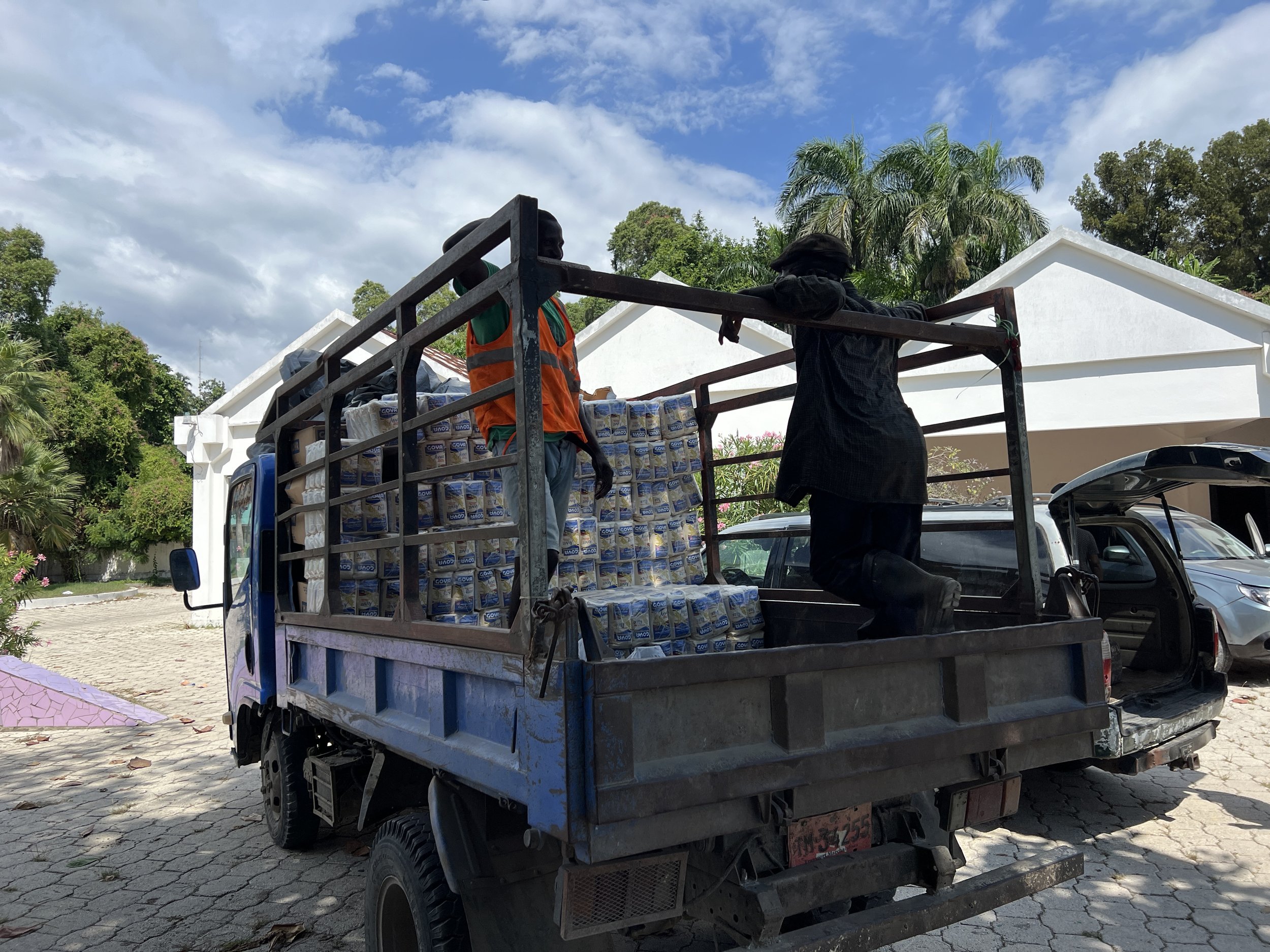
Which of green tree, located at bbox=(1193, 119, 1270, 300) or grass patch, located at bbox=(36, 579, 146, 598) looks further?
green tree, located at bbox=(1193, 119, 1270, 300)

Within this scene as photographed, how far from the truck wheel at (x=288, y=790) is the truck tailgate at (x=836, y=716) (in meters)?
3.11

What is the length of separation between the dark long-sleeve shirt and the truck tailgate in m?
0.71

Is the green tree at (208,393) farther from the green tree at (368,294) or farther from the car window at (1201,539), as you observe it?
the car window at (1201,539)

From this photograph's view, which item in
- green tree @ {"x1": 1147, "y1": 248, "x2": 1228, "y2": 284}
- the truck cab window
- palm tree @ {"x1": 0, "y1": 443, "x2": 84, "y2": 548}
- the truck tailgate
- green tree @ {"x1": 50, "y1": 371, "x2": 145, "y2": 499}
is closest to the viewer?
the truck tailgate

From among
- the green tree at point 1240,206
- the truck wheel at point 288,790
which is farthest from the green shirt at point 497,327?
the green tree at point 1240,206

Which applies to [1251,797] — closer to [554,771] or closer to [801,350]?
[801,350]

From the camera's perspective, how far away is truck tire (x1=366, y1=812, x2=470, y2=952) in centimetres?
258

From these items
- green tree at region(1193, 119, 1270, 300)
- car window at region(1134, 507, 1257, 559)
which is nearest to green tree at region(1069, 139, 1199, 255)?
green tree at region(1193, 119, 1270, 300)

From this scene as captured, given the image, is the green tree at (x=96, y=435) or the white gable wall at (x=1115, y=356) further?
the green tree at (x=96, y=435)

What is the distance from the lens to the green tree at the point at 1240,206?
28172 millimetres

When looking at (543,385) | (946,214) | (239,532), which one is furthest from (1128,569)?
(946,214)

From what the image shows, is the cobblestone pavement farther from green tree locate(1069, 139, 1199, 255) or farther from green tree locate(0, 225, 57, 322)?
green tree locate(0, 225, 57, 322)

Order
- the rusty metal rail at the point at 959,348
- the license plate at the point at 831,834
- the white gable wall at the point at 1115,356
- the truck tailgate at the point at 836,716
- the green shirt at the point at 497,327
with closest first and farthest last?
1. the truck tailgate at the point at 836,716
2. the license plate at the point at 831,834
3. the rusty metal rail at the point at 959,348
4. the green shirt at the point at 497,327
5. the white gable wall at the point at 1115,356

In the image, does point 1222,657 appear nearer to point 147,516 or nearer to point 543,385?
point 543,385
